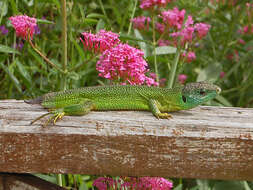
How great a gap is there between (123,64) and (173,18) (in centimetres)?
109

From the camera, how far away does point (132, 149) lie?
4.36ft

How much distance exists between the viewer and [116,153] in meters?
1.33

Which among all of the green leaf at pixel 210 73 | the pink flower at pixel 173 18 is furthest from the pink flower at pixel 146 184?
the green leaf at pixel 210 73

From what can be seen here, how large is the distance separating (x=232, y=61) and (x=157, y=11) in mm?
1456

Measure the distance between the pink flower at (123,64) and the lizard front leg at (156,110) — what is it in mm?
316

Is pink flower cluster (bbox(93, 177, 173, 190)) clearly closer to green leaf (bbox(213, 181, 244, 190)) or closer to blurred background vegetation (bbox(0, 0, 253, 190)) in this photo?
blurred background vegetation (bbox(0, 0, 253, 190))

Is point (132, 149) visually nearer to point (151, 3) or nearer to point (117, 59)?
point (117, 59)

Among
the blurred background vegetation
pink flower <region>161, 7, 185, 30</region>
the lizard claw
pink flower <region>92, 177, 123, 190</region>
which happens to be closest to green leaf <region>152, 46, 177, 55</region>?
the blurred background vegetation

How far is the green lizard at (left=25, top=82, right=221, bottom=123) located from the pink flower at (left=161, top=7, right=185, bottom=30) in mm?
1247

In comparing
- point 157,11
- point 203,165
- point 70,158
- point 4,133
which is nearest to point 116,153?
point 70,158

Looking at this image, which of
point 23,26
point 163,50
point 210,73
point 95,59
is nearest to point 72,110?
point 23,26

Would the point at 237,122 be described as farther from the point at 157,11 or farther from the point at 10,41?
the point at 10,41

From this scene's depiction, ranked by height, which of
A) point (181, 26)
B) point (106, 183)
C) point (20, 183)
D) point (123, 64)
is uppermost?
point (181, 26)

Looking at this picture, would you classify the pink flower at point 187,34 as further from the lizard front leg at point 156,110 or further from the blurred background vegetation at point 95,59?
the lizard front leg at point 156,110
